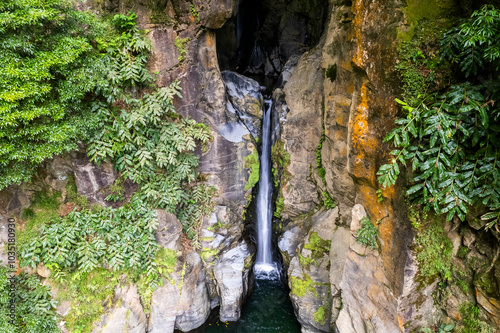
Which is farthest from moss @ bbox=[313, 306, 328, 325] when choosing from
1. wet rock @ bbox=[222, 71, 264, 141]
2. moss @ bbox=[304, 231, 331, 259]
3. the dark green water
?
wet rock @ bbox=[222, 71, 264, 141]

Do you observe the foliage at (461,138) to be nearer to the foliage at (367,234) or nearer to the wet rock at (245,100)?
the foliage at (367,234)

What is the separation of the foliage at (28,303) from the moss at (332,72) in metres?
9.46

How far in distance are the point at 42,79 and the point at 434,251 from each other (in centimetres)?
847

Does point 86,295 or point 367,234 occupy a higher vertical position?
point 367,234

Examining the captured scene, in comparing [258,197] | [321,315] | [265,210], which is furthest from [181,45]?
[321,315]

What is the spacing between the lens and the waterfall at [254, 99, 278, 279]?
1027 cm

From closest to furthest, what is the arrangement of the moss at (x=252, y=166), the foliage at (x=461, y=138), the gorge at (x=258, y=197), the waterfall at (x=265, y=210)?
the foliage at (x=461, y=138)
the gorge at (x=258, y=197)
the moss at (x=252, y=166)
the waterfall at (x=265, y=210)

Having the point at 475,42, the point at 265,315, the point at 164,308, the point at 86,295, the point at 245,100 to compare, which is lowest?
the point at 265,315

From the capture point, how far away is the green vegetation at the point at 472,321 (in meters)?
4.43

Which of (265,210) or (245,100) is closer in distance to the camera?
(245,100)

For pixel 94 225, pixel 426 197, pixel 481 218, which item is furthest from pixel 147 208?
pixel 481 218

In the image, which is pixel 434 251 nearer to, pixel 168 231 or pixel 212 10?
pixel 168 231

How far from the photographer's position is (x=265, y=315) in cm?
880

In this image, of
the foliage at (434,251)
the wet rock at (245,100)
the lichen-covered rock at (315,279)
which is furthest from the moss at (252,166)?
the foliage at (434,251)
